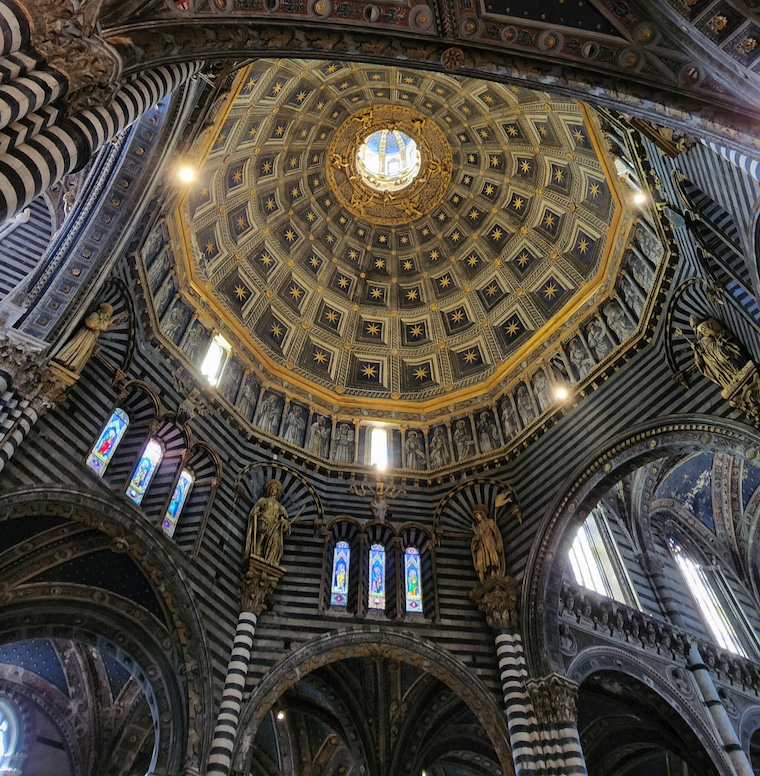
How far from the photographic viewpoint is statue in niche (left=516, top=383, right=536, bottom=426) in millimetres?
20188

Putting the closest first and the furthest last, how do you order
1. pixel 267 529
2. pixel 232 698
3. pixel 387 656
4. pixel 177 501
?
pixel 232 698, pixel 387 656, pixel 177 501, pixel 267 529

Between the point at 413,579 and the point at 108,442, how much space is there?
8.76 m

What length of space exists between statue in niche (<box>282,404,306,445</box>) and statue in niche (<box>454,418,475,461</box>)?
17.0 feet

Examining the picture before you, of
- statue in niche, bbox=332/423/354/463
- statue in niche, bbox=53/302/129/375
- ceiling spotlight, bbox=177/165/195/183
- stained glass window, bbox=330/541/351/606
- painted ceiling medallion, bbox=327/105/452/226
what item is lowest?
stained glass window, bbox=330/541/351/606

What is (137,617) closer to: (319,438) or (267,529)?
(267,529)

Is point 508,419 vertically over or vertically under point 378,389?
under

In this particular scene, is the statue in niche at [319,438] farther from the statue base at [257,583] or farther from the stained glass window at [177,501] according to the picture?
the statue base at [257,583]

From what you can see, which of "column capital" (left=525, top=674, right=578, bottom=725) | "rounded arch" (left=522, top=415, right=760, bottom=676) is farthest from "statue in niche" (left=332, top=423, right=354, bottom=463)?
"column capital" (left=525, top=674, right=578, bottom=725)

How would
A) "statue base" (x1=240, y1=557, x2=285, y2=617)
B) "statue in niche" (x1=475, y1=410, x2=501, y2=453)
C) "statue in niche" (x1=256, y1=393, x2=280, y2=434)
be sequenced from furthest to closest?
"statue in niche" (x1=475, y1=410, x2=501, y2=453) → "statue in niche" (x1=256, y1=393, x2=280, y2=434) → "statue base" (x1=240, y1=557, x2=285, y2=617)

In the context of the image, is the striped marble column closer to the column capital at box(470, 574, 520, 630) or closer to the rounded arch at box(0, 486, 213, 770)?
the rounded arch at box(0, 486, 213, 770)

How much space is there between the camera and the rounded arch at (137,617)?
41.9 feet

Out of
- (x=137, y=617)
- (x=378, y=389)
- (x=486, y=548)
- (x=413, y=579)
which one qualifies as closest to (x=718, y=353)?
(x=486, y=548)

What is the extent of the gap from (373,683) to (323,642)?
2839 millimetres

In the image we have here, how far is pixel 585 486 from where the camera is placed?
1714cm
